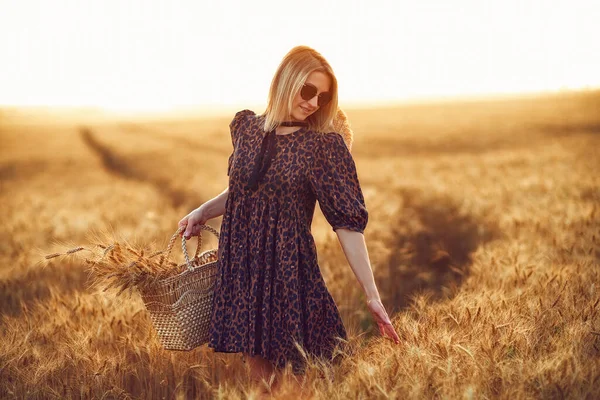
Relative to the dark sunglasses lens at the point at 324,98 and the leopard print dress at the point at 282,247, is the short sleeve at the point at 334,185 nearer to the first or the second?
the leopard print dress at the point at 282,247

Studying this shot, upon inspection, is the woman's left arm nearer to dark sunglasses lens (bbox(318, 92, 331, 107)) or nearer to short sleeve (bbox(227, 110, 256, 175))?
dark sunglasses lens (bbox(318, 92, 331, 107))

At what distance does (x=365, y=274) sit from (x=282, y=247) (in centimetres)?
36

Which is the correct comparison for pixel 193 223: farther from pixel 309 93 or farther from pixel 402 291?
pixel 402 291

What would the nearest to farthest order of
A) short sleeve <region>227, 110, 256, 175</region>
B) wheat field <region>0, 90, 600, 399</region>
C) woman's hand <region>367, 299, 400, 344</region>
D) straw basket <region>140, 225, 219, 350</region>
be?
wheat field <region>0, 90, 600, 399</region> < woman's hand <region>367, 299, 400, 344</region> < straw basket <region>140, 225, 219, 350</region> < short sleeve <region>227, 110, 256, 175</region>

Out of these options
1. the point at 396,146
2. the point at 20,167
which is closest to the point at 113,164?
the point at 20,167

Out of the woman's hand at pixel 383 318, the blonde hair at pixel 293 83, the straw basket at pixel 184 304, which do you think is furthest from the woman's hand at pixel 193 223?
the woman's hand at pixel 383 318

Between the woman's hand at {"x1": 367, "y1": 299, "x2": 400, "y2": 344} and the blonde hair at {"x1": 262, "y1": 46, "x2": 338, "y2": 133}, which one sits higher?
the blonde hair at {"x1": 262, "y1": 46, "x2": 338, "y2": 133}

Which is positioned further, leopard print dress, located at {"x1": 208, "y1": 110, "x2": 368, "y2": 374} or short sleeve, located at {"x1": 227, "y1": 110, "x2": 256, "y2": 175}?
short sleeve, located at {"x1": 227, "y1": 110, "x2": 256, "y2": 175}

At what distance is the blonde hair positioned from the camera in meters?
2.43

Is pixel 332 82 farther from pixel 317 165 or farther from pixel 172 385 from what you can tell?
pixel 172 385

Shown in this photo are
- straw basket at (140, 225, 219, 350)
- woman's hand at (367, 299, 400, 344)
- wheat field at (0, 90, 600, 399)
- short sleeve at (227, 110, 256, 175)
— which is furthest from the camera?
short sleeve at (227, 110, 256, 175)

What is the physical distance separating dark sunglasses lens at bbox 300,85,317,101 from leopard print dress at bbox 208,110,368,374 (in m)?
0.14

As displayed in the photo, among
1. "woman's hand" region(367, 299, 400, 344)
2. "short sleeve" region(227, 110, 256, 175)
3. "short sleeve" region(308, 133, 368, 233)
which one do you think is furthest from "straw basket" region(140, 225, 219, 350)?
"woman's hand" region(367, 299, 400, 344)

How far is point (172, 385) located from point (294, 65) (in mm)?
1616
